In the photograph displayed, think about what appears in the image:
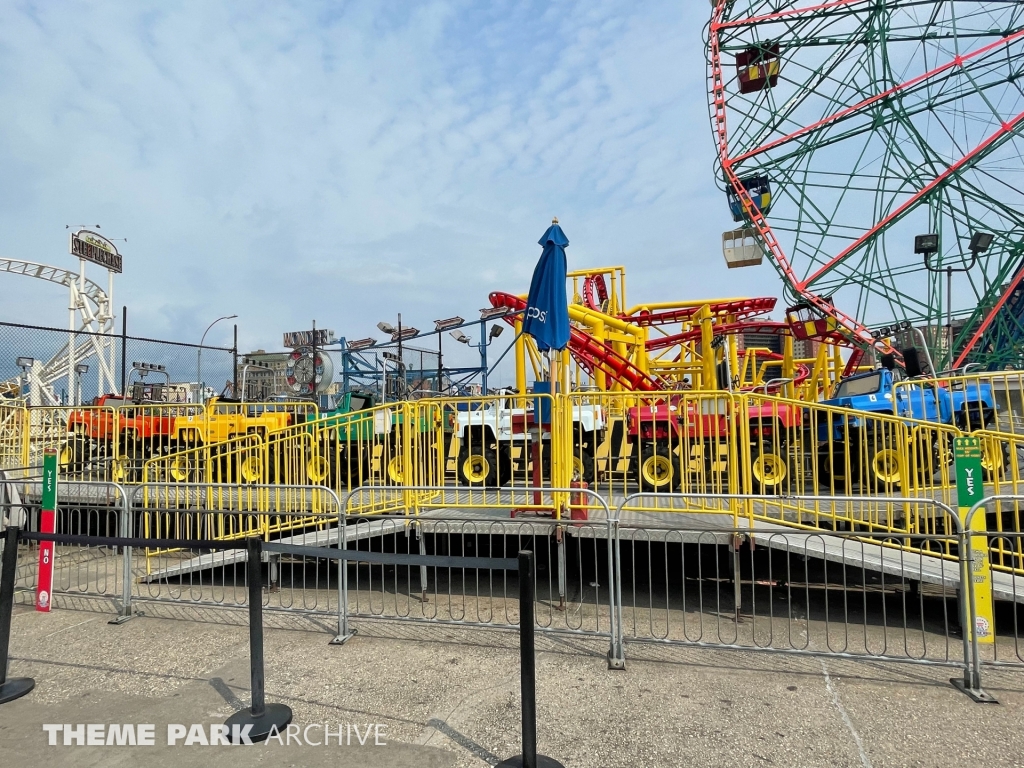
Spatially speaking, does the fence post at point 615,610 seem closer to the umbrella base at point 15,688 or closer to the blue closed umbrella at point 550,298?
the blue closed umbrella at point 550,298

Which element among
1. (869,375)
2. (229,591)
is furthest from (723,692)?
(869,375)

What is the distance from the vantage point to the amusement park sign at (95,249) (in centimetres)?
2966

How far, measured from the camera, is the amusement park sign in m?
29.7

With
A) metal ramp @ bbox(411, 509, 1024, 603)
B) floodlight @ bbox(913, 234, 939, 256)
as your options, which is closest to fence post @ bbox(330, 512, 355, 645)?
metal ramp @ bbox(411, 509, 1024, 603)

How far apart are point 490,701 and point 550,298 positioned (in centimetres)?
444

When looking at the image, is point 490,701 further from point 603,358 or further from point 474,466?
point 603,358

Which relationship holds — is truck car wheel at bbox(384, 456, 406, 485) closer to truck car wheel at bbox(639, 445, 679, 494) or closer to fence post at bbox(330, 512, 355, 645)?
fence post at bbox(330, 512, 355, 645)

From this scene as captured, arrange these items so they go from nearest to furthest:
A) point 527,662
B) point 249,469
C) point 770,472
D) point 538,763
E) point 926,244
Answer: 1. point 527,662
2. point 538,763
3. point 770,472
4. point 249,469
5. point 926,244

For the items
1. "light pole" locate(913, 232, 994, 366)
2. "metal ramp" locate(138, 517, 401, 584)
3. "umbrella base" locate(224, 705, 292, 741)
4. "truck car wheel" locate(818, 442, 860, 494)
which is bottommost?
"umbrella base" locate(224, 705, 292, 741)

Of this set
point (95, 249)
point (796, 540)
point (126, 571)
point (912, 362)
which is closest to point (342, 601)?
point (126, 571)

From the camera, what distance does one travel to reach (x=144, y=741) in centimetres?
Result: 345

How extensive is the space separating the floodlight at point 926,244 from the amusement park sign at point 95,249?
117 feet

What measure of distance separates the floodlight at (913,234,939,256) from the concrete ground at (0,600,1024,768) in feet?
50.5

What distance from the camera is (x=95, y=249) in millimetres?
30984
